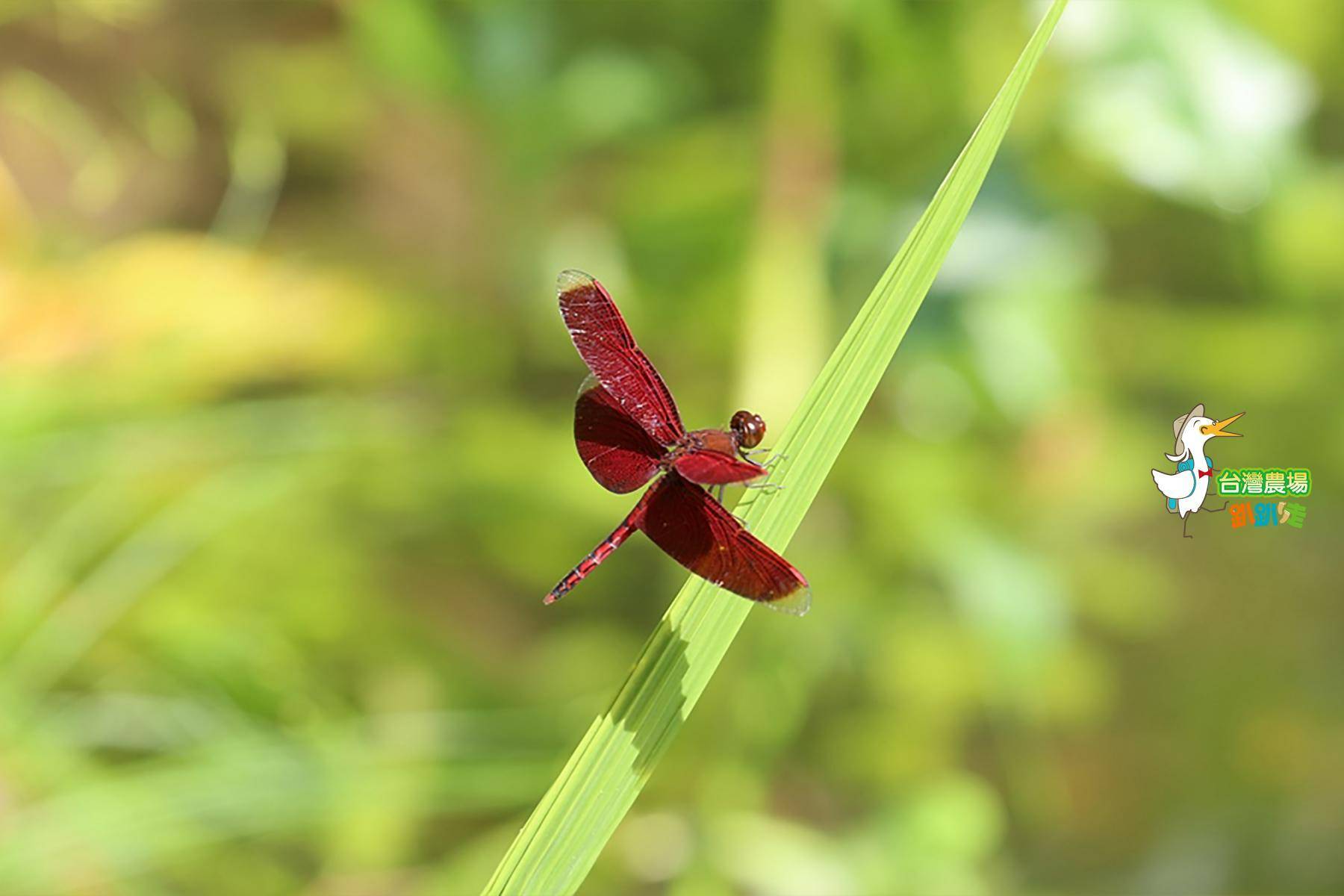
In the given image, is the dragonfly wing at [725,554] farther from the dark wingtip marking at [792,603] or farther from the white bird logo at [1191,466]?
the white bird logo at [1191,466]

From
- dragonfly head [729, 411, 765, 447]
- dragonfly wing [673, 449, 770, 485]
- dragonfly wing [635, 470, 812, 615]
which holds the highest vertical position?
dragonfly head [729, 411, 765, 447]

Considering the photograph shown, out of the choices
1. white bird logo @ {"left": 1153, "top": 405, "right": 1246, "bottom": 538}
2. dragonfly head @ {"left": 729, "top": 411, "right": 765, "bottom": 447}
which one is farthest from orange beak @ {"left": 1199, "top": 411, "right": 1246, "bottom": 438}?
dragonfly head @ {"left": 729, "top": 411, "right": 765, "bottom": 447}

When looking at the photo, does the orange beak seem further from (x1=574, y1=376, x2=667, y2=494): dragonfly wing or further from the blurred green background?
(x1=574, y1=376, x2=667, y2=494): dragonfly wing

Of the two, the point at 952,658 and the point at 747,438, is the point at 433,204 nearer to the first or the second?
the point at 952,658

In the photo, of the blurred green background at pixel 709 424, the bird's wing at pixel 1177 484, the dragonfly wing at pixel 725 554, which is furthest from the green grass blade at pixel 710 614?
the bird's wing at pixel 1177 484

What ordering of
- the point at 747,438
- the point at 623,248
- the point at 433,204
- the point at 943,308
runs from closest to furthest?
1. the point at 747,438
2. the point at 943,308
3. the point at 623,248
4. the point at 433,204

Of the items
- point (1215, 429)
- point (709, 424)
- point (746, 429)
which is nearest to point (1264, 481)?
point (1215, 429)

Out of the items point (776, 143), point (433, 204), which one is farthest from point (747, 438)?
point (433, 204)
